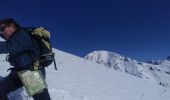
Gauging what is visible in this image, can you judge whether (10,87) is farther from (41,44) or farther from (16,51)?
(41,44)

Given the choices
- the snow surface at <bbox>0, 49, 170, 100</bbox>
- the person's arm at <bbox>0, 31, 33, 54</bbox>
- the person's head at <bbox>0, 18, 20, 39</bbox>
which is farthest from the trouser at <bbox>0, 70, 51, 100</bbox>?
the snow surface at <bbox>0, 49, 170, 100</bbox>

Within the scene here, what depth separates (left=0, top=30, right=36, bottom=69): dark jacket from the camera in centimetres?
590

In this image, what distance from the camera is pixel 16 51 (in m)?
5.89

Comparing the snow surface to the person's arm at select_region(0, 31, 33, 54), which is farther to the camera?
the snow surface

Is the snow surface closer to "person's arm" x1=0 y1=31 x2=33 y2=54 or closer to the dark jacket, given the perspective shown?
the dark jacket

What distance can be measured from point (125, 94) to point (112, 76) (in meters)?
3.68

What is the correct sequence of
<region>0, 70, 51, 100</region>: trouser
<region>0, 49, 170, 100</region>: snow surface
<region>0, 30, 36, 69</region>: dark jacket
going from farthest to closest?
1. <region>0, 49, 170, 100</region>: snow surface
2. <region>0, 70, 51, 100</region>: trouser
3. <region>0, 30, 36, 69</region>: dark jacket

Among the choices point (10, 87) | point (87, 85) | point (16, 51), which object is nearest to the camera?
point (16, 51)

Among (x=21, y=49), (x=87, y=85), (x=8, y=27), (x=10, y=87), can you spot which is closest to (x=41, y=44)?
(x=21, y=49)

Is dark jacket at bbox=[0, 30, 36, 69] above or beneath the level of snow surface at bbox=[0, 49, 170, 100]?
above

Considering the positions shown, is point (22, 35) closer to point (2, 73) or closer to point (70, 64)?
point (2, 73)

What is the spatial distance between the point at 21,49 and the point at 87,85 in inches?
268

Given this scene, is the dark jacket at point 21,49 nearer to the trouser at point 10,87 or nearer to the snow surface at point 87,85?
the trouser at point 10,87

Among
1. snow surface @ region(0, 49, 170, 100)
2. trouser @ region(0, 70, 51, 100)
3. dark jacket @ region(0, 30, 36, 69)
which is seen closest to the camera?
dark jacket @ region(0, 30, 36, 69)
